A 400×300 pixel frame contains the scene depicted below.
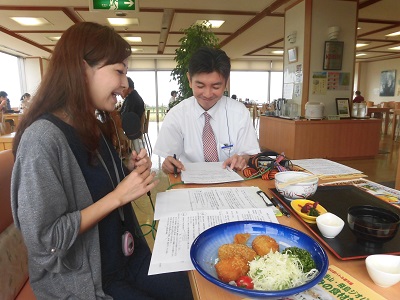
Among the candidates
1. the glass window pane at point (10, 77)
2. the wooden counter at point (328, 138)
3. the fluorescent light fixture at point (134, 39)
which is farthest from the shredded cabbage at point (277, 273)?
the glass window pane at point (10, 77)

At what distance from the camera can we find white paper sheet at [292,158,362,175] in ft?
4.41

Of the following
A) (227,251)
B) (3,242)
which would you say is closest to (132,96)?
(3,242)

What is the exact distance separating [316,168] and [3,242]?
1377 millimetres

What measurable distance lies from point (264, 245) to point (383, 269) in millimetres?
243

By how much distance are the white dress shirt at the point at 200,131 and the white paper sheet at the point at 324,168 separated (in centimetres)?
37

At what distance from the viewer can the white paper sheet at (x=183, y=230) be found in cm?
65

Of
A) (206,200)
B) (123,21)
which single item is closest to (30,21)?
(123,21)

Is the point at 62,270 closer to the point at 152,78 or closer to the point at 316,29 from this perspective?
the point at 316,29

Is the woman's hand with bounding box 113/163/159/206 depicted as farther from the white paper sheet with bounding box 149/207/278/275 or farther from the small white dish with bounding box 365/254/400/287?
the small white dish with bounding box 365/254/400/287

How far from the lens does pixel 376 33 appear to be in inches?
272

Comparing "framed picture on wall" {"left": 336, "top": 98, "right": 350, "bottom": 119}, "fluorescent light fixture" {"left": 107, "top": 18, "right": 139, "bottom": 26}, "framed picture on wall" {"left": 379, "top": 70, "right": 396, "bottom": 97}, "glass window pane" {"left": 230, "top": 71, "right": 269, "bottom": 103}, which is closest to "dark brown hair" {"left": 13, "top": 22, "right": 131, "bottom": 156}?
"framed picture on wall" {"left": 336, "top": 98, "right": 350, "bottom": 119}

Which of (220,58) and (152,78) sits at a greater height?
(152,78)

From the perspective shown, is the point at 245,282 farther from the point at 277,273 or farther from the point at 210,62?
the point at 210,62

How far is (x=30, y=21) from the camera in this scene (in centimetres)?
557
